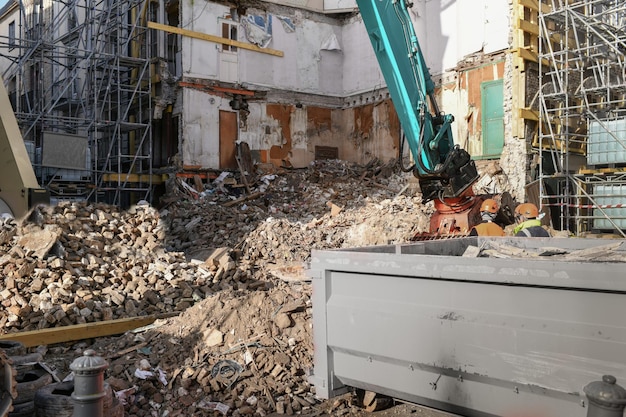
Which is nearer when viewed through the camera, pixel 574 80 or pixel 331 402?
pixel 331 402

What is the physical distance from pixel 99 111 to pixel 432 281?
1845 centimetres

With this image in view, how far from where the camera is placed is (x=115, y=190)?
59.7 ft

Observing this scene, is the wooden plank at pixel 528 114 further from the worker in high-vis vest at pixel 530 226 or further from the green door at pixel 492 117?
the worker in high-vis vest at pixel 530 226

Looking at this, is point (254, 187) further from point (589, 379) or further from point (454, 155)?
point (589, 379)

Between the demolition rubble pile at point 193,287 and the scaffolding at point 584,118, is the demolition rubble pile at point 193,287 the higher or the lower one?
the lower one

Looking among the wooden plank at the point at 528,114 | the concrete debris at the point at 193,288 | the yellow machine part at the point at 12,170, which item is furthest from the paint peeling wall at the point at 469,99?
the yellow machine part at the point at 12,170

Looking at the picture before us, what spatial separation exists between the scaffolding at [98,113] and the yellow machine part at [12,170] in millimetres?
4324

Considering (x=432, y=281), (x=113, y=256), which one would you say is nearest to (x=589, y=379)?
(x=432, y=281)

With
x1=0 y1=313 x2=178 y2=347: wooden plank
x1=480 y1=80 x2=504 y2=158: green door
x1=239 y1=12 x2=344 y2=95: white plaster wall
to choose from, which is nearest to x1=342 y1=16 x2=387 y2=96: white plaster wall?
x1=239 y1=12 x2=344 y2=95: white plaster wall

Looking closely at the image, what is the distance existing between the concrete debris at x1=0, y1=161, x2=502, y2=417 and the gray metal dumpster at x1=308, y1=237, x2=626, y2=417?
1.71 m

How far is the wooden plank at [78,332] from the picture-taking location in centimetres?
695

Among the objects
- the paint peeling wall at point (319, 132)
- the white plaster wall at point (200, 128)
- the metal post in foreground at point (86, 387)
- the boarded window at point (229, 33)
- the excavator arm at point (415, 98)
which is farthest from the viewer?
the paint peeling wall at point (319, 132)

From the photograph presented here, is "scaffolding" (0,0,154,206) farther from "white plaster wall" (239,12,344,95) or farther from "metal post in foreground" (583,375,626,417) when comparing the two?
"metal post in foreground" (583,375,626,417)

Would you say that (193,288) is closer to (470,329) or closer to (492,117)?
(470,329)
